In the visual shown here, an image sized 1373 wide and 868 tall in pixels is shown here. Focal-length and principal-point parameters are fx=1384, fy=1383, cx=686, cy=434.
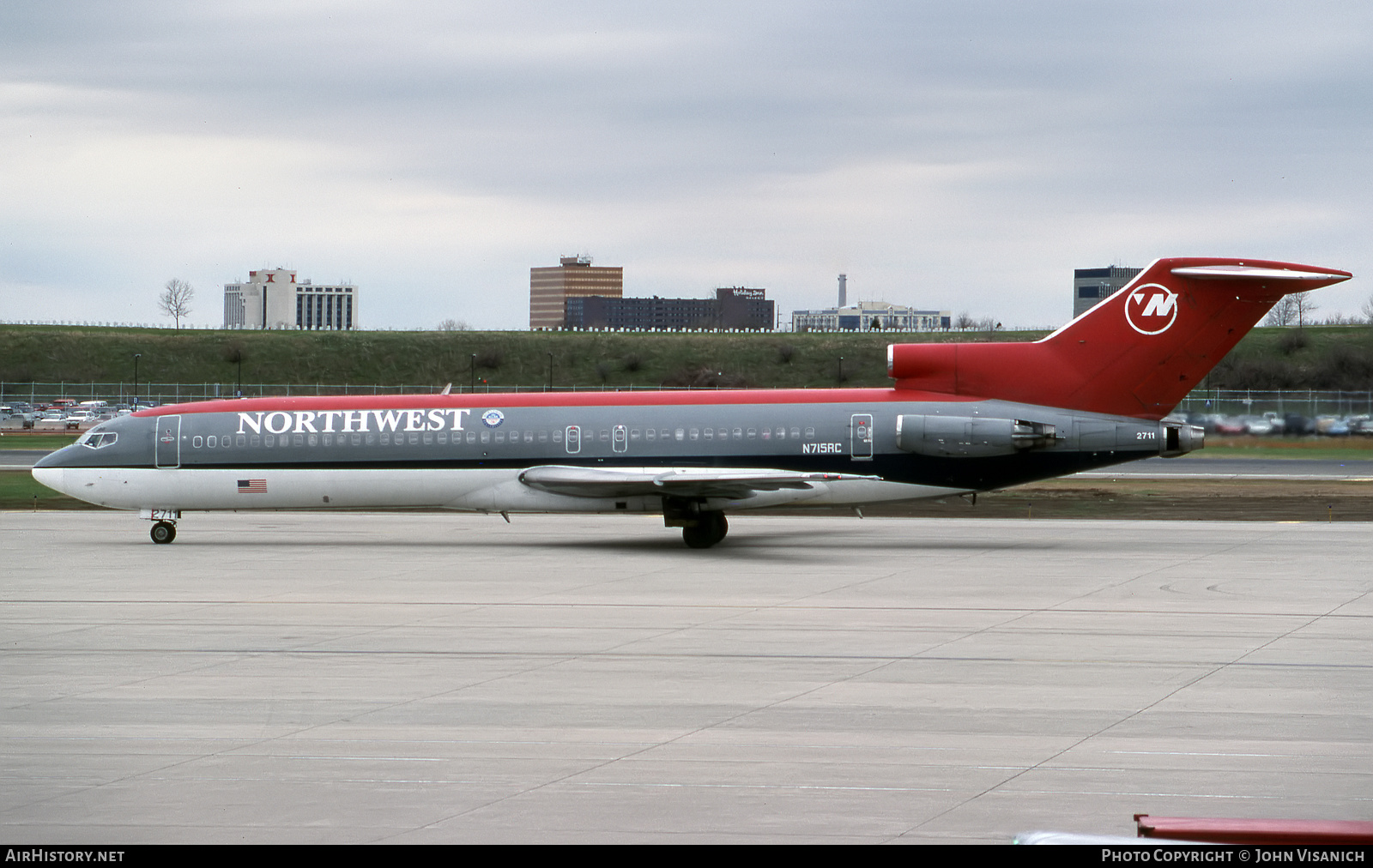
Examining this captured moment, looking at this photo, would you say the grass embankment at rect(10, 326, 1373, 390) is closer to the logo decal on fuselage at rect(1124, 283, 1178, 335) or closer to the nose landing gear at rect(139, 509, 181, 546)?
the logo decal on fuselage at rect(1124, 283, 1178, 335)

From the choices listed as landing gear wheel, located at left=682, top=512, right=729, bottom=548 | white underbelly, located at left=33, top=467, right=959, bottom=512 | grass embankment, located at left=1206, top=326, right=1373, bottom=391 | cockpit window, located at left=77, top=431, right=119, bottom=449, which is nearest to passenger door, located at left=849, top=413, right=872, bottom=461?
white underbelly, located at left=33, top=467, right=959, bottom=512

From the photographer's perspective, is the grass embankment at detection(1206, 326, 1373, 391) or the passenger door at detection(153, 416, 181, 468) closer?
the passenger door at detection(153, 416, 181, 468)

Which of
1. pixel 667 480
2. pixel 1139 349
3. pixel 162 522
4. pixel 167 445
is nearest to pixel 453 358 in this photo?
pixel 162 522

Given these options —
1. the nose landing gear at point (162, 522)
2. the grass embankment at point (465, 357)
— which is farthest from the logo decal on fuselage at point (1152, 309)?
the grass embankment at point (465, 357)

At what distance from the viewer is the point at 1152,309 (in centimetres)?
2980

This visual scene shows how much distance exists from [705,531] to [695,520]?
0.33 metres

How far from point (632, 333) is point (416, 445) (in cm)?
11057

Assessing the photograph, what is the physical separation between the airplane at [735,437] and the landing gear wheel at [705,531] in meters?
0.04

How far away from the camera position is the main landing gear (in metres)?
29.5

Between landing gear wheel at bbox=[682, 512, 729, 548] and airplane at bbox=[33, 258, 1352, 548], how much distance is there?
4cm

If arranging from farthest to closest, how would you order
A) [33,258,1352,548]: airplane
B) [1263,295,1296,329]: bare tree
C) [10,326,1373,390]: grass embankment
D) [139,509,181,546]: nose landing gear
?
[10,326,1373,390]: grass embankment
[1263,295,1296,329]: bare tree
[139,509,181,546]: nose landing gear
[33,258,1352,548]: airplane

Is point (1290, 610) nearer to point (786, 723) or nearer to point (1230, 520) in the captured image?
point (786, 723)

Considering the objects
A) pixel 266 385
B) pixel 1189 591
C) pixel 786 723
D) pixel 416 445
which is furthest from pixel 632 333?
pixel 786 723

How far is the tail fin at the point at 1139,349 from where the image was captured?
96.7 feet
